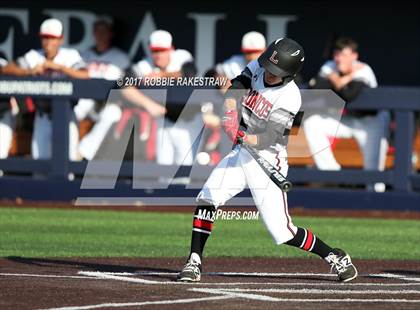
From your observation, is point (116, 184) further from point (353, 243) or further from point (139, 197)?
point (353, 243)

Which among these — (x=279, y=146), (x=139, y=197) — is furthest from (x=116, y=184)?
(x=279, y=146)

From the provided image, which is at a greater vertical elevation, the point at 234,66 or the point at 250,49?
the point at 250,49

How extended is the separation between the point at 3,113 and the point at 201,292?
8438 mm

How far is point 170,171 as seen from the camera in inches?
563

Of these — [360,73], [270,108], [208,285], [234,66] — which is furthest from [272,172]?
[360,73]

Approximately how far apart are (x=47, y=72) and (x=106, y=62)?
1.09m

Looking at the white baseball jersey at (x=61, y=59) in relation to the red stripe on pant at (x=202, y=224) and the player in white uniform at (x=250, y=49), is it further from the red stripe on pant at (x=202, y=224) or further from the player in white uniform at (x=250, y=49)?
the red stripe on pant at (x=202, y=224)

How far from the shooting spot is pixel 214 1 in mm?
16172

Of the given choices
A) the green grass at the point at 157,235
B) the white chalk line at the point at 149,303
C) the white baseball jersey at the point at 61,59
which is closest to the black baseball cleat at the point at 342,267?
the white chalk line at the point at 149,303

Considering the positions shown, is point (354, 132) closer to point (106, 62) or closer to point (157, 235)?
point (106, 62)

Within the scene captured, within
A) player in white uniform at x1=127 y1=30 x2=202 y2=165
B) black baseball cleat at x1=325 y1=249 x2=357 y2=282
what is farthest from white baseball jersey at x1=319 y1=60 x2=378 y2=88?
black baseball cleat at x1=325 y1=249 x2=357 y2=282

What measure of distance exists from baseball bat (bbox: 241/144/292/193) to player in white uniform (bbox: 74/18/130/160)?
684 cm

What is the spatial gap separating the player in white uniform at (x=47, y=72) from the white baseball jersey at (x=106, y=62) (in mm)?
383

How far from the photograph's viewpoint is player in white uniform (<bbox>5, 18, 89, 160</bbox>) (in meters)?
14.6
